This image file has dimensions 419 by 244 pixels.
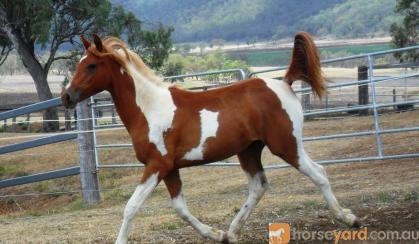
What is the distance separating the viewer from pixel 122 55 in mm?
6953

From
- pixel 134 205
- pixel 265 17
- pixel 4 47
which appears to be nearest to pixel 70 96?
pixel 134 205

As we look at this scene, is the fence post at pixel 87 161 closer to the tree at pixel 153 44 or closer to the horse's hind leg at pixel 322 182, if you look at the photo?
the horse's hind leg at pixel 322 182

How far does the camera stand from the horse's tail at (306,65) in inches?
284

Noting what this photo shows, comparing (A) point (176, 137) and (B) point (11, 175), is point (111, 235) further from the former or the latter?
(B) point (11, 175)

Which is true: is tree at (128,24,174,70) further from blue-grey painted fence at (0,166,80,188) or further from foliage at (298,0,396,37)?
foliage at (298,0,396,37)

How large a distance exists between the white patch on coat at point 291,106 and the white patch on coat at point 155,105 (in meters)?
0.96

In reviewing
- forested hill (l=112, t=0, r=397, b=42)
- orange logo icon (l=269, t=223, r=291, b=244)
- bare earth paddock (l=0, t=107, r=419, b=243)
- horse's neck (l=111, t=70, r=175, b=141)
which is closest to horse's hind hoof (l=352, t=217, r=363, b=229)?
bare earth paddock (l=0, t=107, r=419, b=243)

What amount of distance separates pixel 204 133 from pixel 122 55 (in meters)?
1.08

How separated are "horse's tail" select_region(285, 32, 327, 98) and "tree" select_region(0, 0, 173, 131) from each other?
17980 mm

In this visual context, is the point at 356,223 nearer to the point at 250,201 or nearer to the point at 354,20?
the point at 250,201

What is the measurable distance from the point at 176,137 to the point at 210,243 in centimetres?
112

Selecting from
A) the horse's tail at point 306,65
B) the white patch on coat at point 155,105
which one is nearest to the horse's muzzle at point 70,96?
the white patch on coat at point 155,105

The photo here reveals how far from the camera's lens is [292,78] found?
23.8 ft

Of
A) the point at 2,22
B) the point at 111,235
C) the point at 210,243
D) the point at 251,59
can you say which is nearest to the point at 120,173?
the point at 111,235
